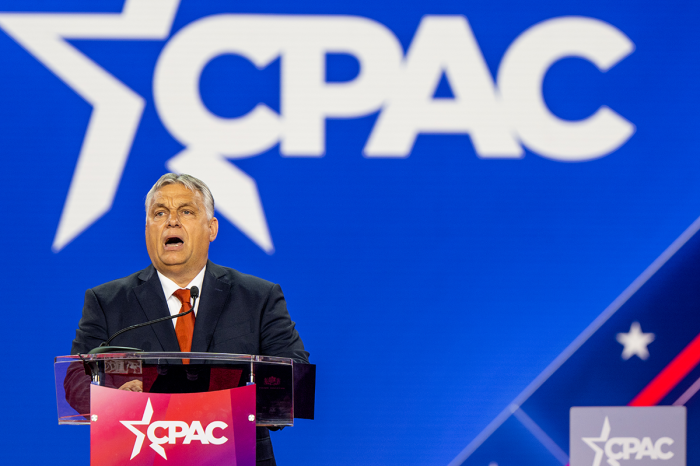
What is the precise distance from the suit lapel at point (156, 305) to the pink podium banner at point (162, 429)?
0.61 m

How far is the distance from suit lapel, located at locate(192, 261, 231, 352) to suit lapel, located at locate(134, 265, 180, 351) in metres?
0.07

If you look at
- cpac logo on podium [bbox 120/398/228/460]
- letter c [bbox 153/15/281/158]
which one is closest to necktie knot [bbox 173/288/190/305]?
cpac logo on podium [bbox 120/398/228/460]

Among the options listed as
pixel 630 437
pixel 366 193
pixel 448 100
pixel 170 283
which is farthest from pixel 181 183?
pixel 630 437

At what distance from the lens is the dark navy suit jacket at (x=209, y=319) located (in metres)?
2.19

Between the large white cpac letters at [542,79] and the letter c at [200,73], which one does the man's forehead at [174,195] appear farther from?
the large white cpac letters at [542,79]

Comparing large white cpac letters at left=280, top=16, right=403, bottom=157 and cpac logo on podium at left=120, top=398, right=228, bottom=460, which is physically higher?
large white cpac letters at left=280, top=16, right=403, bottom=157

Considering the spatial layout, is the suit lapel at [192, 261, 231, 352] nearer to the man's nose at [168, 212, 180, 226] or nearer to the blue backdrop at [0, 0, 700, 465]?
the man's nose at [168, 212, 180, 226]

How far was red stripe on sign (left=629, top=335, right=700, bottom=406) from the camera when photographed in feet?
10.5

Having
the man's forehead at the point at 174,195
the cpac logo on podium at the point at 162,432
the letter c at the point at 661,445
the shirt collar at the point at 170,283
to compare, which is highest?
the man's forehead at the point at 174,195

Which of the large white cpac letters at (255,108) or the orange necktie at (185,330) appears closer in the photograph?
the orange necktie at (185,330)

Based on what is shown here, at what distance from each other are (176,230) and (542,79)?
185 centimetres

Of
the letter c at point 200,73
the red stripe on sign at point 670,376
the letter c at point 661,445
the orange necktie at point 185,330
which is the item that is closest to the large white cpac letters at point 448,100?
the letter c at point 200,73

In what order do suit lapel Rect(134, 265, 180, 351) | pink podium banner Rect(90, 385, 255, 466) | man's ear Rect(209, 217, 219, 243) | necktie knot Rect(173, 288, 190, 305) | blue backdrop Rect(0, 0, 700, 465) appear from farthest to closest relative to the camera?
blue backdrop Rect(0, 0, 700, 465)
man's ear Rect(209, 217, 219, 243)
necktie knot Rect(173, 288, 190, 305)
suit lapel Rect(134, 265, 180, 351)
pink podium banner Rect(90, 385, 255, 466)

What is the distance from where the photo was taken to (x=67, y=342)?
3098 millimetres
